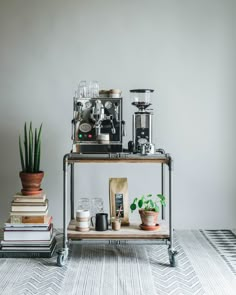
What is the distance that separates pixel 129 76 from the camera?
3955mm

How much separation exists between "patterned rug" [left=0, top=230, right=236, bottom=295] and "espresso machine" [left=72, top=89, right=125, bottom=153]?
0.69 metres

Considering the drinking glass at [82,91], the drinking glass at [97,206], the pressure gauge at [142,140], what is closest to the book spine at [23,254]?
the drinking glass at [97,206]

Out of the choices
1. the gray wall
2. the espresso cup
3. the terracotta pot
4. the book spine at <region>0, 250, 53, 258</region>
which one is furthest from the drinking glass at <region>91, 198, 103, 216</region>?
the gray wall

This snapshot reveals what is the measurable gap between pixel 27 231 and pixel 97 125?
811mm

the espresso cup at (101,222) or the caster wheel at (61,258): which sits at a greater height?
the espresso cup at (101,222)

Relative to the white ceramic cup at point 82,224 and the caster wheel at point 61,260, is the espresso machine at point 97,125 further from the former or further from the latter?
the caster wheel at point 61,260

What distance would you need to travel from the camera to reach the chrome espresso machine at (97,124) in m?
3.33

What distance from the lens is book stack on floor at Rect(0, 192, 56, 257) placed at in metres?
3.28

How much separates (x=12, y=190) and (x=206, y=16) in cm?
200

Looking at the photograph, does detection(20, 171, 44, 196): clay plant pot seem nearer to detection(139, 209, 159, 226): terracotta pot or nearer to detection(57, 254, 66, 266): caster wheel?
detection(57, 254, 66, 266): caster wheel

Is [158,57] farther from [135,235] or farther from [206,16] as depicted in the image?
[135,235]

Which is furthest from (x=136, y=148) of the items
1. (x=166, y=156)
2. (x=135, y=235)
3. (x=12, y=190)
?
(x=12, y=190)

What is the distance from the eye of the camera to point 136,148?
10.9 ft

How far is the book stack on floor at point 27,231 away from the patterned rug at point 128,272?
0.06 m
